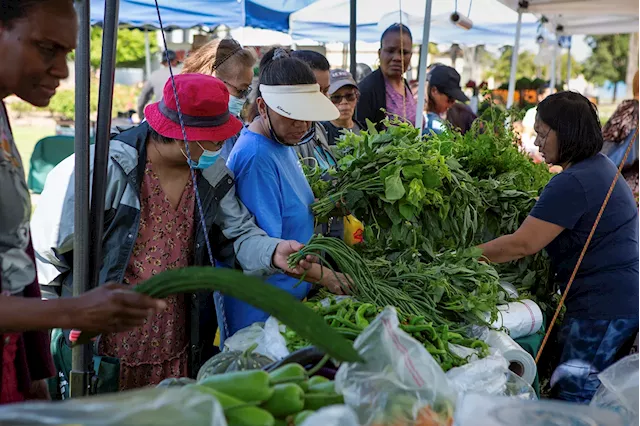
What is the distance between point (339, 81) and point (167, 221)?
77.5 inches

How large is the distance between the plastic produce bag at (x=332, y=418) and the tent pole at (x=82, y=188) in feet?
4.02

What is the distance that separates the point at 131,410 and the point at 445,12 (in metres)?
9.46

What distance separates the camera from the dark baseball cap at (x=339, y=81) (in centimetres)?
427

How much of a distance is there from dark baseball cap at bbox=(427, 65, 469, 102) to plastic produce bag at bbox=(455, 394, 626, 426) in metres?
4.91

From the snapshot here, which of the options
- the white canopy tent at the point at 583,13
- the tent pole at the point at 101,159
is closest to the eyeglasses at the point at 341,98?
the tent pole at the point at 101,159

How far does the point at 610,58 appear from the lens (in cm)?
4356

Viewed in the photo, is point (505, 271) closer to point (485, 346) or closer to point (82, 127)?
point (485, 346)

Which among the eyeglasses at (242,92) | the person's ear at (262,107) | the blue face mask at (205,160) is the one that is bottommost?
the blue face mask at (205,160)

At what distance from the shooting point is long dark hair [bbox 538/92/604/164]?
132 inches

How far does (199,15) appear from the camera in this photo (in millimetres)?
8094

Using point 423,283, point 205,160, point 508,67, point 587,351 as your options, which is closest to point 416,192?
point 423,283

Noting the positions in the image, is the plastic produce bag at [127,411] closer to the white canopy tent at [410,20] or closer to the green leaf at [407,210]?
the green leaf at [407,210]

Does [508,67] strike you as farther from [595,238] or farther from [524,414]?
[524,414]

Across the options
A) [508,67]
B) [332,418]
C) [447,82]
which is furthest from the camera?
[508,67]
